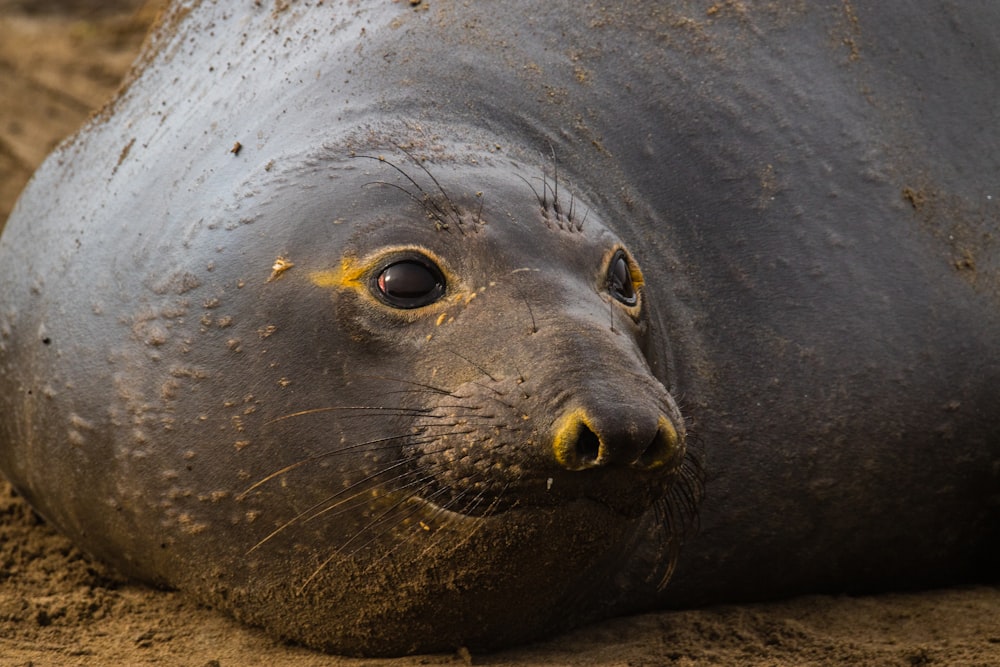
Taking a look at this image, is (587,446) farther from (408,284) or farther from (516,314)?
(408,284)

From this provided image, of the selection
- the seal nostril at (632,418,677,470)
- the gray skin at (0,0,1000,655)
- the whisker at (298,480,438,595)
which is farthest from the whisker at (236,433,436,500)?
the seal nostril at (632,418,677,470)

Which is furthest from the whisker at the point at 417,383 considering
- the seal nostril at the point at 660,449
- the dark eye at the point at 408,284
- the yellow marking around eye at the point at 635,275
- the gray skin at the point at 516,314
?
the yellow marking around eye at the point at 635,275

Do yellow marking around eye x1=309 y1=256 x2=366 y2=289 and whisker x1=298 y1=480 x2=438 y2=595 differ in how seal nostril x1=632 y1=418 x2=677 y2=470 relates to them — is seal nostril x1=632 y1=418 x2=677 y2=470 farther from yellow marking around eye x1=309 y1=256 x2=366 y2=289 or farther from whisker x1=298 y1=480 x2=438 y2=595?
yellow marking around eye x1=309 y1=256 x2=366 y2=289

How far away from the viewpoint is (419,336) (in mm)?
3389

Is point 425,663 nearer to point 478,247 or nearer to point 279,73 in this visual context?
point 478,247

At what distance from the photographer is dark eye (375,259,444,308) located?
11.2ft

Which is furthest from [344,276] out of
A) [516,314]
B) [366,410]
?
[516,314]

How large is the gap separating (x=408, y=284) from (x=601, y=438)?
652 mm

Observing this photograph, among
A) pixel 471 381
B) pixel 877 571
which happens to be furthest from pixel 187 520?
pixel 877 571

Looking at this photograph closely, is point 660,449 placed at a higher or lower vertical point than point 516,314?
lower

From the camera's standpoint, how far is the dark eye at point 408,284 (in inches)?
135

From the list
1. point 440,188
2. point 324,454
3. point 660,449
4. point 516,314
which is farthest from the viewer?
point 440,188

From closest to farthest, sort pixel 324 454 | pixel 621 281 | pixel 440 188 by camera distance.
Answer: pixel 324 454
pixel 440 188
pixel 621 281

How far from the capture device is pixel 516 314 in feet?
11.0
